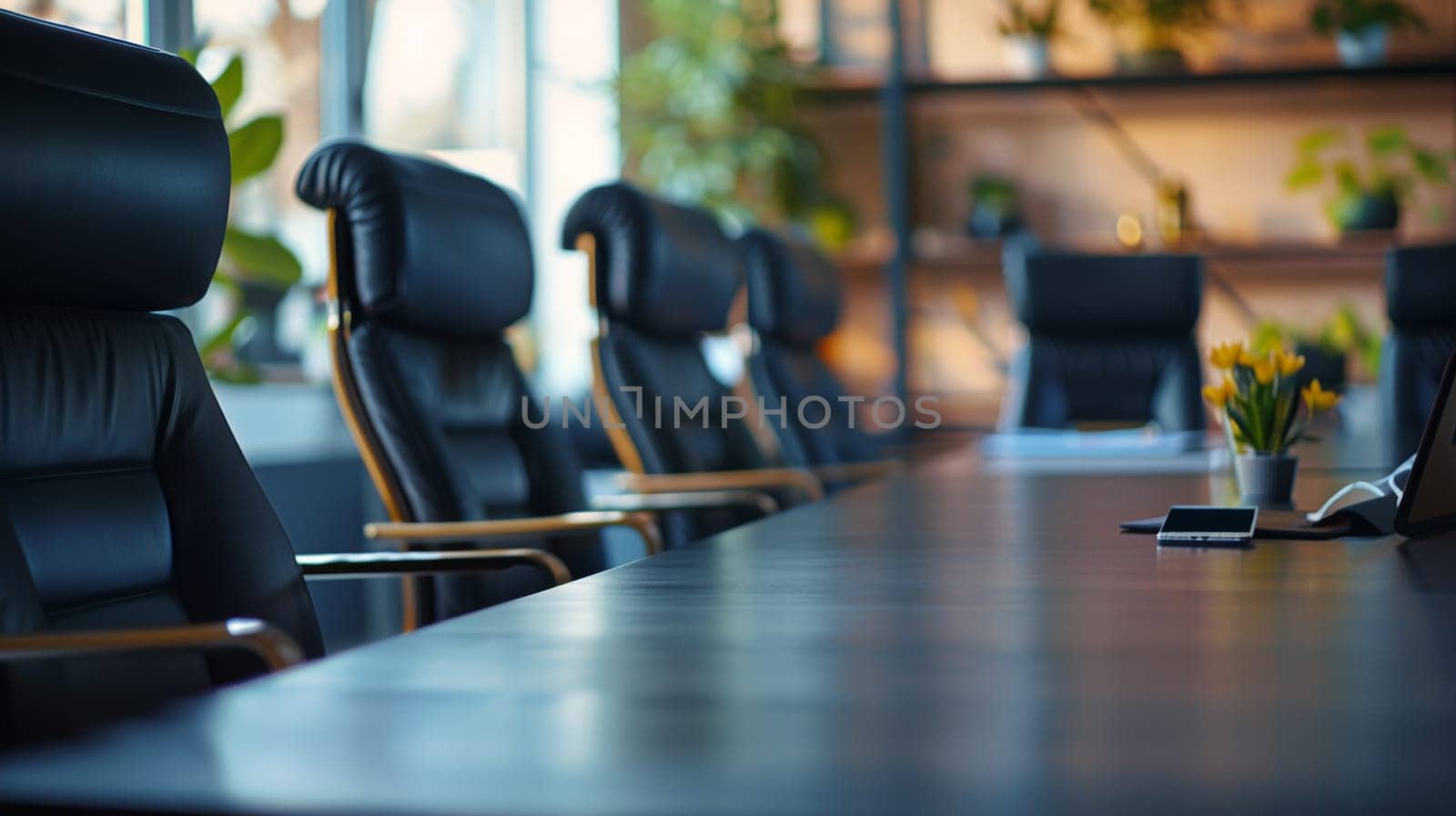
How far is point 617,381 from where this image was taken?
9.86ft

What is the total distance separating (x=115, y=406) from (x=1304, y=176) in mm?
5183

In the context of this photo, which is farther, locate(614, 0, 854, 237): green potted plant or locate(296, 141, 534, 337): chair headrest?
locate(614, 0, 854, 237): green potted plant

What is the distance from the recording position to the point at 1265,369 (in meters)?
1.77

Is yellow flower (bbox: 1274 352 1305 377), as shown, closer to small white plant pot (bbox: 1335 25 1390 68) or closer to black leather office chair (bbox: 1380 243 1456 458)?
black leather office chair (bbox: 1380 243 1456 458)

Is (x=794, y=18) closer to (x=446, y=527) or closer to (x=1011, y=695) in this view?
(x=446, y=527)

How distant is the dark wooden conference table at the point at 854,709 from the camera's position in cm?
56

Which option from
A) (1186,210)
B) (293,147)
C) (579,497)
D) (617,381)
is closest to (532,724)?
(579,497)

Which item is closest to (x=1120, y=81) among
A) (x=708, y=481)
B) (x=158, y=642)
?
(x=708, y=481)

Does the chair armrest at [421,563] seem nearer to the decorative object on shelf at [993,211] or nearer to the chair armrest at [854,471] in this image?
the chair armrest at [854,471]

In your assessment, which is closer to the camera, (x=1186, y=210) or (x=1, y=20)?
(x=1, y=20)

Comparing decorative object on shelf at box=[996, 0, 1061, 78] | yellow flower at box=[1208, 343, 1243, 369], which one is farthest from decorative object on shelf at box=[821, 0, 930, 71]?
yellow flower at box=[1208, 343, 1243, 369]

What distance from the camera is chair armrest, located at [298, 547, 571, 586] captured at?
168 centimetres

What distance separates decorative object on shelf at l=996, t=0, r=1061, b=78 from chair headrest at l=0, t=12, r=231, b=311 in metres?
4.64

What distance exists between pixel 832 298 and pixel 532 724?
3.92 metres
